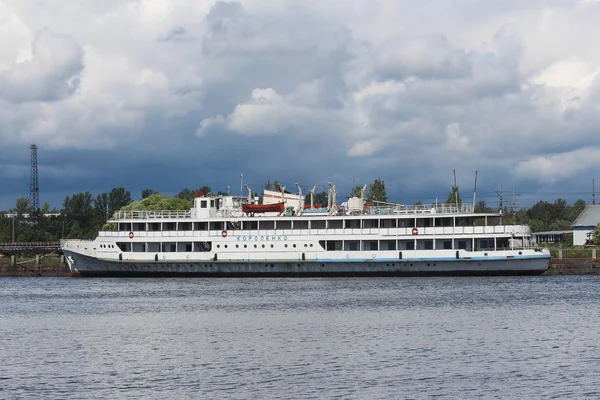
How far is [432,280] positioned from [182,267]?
81.9 feet

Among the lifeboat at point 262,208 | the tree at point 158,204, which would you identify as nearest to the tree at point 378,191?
the tree at point 158,204

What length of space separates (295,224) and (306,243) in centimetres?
249

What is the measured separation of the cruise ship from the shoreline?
1004 cm

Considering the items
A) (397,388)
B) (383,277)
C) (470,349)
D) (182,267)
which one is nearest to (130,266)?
(182,267)

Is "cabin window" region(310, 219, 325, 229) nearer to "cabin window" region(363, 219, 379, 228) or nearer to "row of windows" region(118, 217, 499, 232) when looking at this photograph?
"row of windows" region(118, 217, 499, 232)

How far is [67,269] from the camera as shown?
109m

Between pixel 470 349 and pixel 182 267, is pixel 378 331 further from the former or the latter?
pixel 182 267

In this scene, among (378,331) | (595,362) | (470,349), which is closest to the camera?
(595,362)

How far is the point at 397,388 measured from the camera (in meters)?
35.7

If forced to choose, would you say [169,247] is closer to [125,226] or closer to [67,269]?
[125,226]

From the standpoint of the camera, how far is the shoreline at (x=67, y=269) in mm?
97188

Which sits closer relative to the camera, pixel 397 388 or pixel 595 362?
pixel 397 388

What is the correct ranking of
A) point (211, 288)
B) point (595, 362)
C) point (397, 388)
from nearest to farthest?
1. point (397, 388)
2. point (595, 362)
3. point (211, 288)

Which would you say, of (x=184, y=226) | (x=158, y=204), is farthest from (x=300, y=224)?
(x=158, y=204)
